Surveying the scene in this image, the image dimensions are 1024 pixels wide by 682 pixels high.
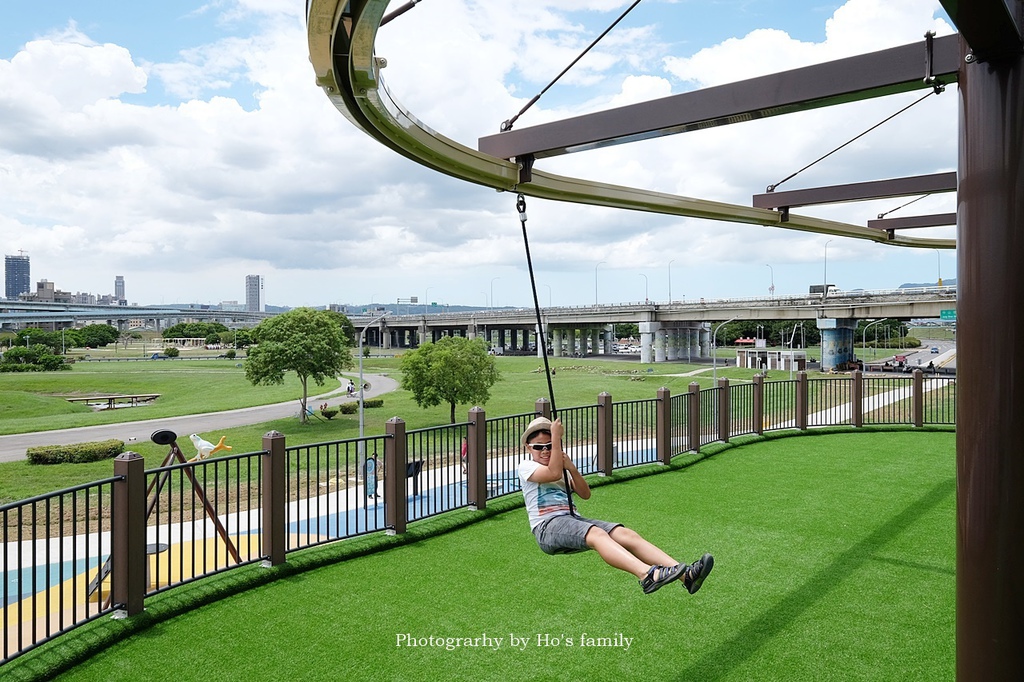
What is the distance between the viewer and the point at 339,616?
228 inches

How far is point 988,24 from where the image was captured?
107 inches

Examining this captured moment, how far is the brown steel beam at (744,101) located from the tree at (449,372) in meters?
25.5

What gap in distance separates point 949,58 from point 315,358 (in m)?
33.5

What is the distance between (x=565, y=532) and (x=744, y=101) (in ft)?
9.22

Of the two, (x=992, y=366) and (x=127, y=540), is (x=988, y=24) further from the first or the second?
(x=127, y=540)

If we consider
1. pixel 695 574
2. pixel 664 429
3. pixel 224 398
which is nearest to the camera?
pixel 695 574

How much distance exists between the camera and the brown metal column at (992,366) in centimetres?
287

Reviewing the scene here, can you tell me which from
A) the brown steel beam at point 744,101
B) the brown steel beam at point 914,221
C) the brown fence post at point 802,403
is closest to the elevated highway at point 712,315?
the brown fence post at point 802,403

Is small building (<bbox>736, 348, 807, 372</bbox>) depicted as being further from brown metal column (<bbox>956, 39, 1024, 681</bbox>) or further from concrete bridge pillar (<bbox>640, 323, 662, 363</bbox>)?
brown metal column (<bbox>956, 39, 1024, 681</bbox>)

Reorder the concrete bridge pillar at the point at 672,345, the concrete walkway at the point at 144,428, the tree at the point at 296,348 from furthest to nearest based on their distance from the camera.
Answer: the concrete bridge pillar at the point at 672,345 < the tree at the point at 296,348 < the concrete walkway at the point at 144,428

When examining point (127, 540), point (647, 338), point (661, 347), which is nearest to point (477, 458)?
point (127, 540)

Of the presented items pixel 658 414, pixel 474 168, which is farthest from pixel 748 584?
pixel 658 414

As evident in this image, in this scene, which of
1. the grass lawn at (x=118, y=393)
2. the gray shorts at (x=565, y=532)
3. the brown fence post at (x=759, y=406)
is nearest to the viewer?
the gray shorts at (x=565, y=532)

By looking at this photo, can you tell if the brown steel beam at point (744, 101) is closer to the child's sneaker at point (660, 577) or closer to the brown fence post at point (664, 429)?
the child's sneaker at point (660, 577)
